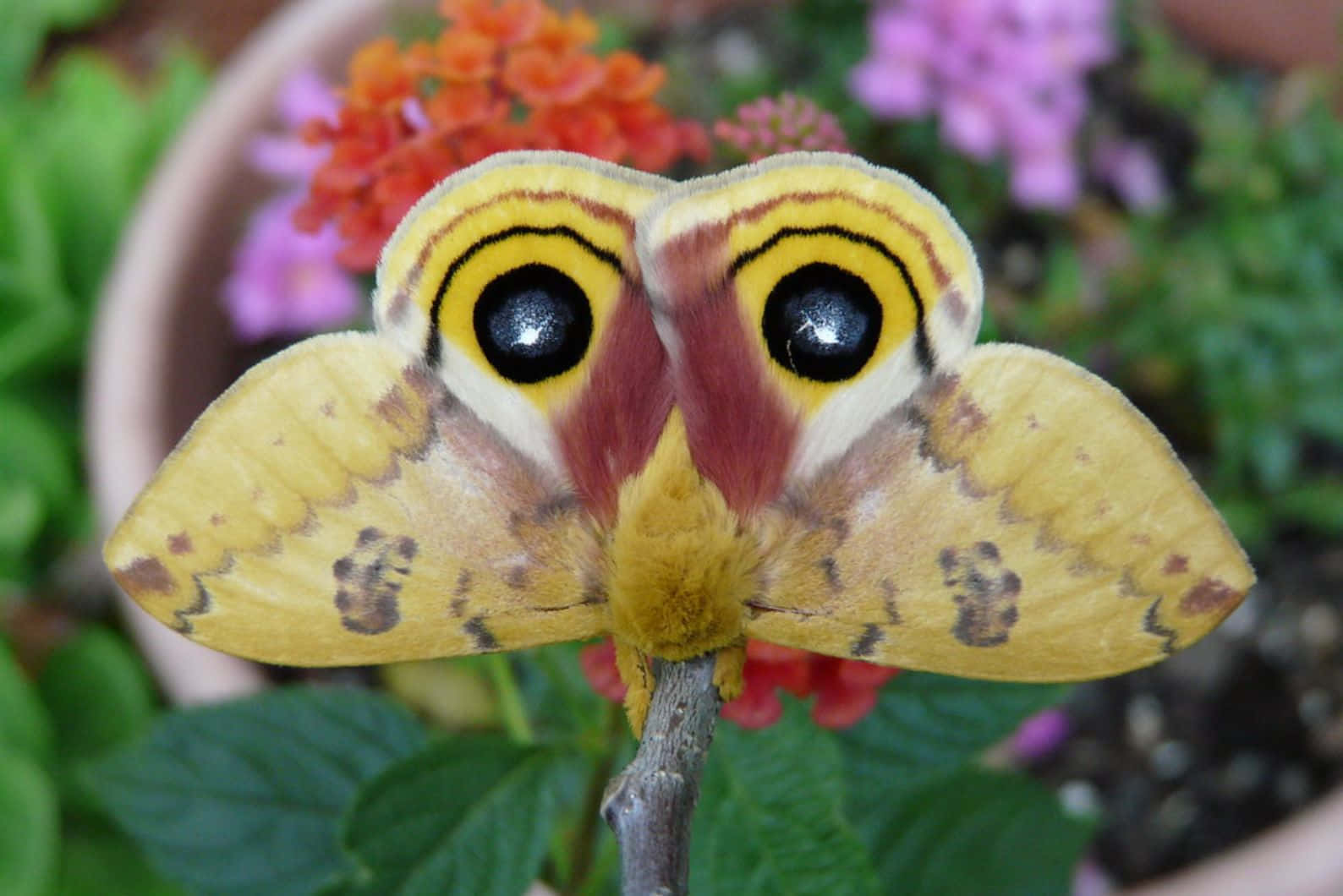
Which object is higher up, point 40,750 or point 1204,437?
point 1204,437

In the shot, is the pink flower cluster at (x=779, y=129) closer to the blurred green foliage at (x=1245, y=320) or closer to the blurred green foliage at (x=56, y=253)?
the blurred green foliage at (x=1245, y=320)

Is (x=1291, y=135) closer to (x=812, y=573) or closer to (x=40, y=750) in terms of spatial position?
(x=812, y=573)

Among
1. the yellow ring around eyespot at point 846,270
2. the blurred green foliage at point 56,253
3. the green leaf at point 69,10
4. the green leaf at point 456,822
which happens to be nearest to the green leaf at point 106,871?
the blurred green foliage at point 56,253

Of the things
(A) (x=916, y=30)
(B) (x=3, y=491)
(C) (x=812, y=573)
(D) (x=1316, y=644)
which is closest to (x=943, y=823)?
(C) (x=812, y=573)

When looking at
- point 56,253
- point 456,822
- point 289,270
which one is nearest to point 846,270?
point 456,822

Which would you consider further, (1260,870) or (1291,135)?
(1291,135)

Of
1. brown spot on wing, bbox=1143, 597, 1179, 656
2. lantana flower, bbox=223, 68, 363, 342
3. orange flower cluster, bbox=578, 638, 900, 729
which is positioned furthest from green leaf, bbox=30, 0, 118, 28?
brown spot on wing, bbox=1143, 597, 1179, 656

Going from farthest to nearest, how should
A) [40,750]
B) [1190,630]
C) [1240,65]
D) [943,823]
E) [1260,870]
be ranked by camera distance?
[1240,65]
[40,750]
[1260,870]
[943,823]
[1190,630]
